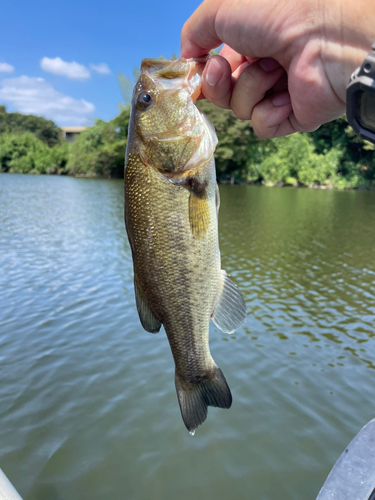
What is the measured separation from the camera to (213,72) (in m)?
2.01

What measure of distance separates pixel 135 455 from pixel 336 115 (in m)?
4.07

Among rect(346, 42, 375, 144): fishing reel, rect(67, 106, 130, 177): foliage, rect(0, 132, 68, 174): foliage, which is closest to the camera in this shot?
rect(346, 42, 375, 144): fishing reel

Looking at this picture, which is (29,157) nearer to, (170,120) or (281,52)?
(170,120)

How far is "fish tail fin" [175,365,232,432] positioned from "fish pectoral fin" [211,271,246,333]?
31 cm

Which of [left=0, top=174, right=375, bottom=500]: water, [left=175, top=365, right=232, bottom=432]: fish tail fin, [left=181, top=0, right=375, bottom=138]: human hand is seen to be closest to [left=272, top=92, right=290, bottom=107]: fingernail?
[left=181, top=0, right=375, bottom=138]: human hand

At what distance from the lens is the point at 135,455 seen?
435 cm

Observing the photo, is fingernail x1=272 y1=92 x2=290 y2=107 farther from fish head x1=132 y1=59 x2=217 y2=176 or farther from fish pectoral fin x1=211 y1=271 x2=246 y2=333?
fish pectoral fin x1=211 y1=271 x2=246 y2=333

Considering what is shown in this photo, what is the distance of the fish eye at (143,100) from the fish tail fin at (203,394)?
4.86ft

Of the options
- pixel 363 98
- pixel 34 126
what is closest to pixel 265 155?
pixel 363 98

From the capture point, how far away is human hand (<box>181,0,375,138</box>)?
153 cm

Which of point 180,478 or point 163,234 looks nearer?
point 163,234

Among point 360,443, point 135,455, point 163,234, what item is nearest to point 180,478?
point 135,455

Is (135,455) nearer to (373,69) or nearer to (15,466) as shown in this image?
(15,466)

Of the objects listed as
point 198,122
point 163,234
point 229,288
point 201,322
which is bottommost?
point 201,322
